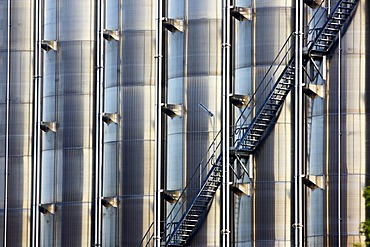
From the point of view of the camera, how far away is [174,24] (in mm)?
76250

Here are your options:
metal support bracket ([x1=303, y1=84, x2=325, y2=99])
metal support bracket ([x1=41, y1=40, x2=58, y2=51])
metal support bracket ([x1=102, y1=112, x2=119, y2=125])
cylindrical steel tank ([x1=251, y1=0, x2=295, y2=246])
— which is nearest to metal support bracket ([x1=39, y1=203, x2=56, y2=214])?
metal support bracket ([x1=102, y1=112, x2=119, y2=125])

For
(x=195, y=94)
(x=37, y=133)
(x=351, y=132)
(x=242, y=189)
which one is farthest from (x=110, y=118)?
(x=351, y=132)

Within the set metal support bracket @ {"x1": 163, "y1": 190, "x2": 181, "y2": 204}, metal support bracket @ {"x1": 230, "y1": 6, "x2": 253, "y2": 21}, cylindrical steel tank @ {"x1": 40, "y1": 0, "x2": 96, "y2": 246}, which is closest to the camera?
metal support bracket @ {"x1": 230, "y1": 6, "x2": 253, "y2": 21}

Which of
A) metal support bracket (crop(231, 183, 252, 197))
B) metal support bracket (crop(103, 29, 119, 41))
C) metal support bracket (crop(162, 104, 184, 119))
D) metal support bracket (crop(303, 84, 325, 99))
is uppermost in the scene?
metal support bracket (crop(103, 29, 119, 41))

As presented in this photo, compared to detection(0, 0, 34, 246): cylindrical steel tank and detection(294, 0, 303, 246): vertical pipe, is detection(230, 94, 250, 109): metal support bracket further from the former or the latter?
detection(0, 0, 34, 246): cylindrical steel tank

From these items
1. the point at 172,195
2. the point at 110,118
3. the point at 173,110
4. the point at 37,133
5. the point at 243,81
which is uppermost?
the point at 243,81

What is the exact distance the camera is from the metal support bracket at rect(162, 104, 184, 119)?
75.4m

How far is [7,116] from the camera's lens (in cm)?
8281

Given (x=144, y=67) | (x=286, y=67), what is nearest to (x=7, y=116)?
(x=144, y=67)

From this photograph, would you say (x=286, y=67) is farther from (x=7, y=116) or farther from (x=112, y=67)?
(x=7, y=116)

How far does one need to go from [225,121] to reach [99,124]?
858 cm

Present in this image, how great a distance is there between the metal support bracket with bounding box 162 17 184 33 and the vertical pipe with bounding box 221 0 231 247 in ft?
8.87

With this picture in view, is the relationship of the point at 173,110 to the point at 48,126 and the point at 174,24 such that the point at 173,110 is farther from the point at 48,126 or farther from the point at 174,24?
the point at 48,126

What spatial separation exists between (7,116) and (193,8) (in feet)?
45.5
